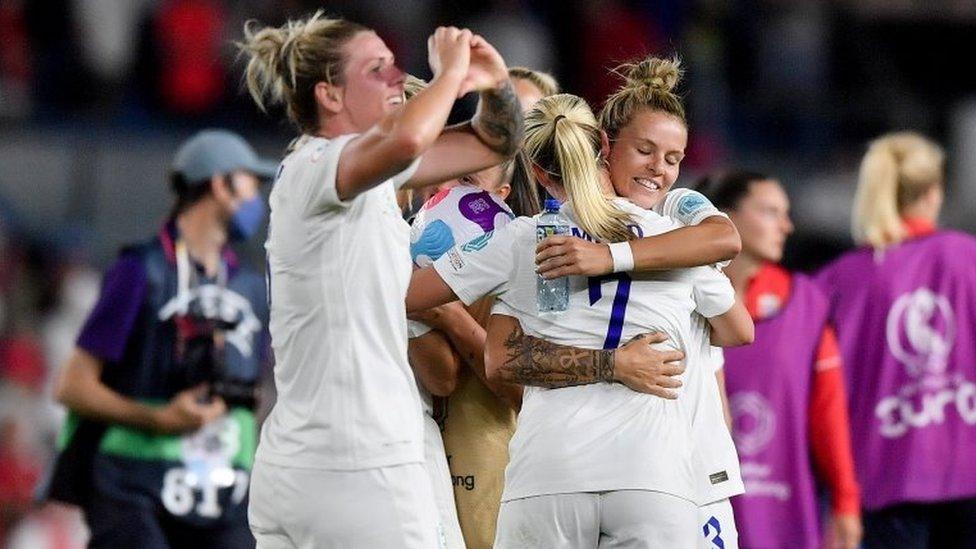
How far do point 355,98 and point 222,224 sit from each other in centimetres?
234

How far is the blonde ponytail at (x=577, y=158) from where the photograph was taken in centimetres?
486

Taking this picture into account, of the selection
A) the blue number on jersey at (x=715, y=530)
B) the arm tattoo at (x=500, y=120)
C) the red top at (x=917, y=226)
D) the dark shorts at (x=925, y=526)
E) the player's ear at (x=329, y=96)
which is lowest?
the dark shorts at (x=925, y=526)

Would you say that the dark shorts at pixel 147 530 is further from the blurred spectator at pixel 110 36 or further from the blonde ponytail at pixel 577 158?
the blurred spectator at pixel 110 36

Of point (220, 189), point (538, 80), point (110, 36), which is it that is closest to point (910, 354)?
point (538, 80)

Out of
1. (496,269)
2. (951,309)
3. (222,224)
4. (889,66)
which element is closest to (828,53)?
(889,66)

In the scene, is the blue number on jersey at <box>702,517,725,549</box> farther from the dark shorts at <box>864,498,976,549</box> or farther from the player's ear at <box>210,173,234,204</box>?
the player's ear at <box>210,173,234,204</box>

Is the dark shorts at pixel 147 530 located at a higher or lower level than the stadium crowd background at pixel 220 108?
lower

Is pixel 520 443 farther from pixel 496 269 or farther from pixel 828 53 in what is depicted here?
pixel 828 53

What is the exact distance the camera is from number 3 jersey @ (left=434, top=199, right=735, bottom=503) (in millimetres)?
4801

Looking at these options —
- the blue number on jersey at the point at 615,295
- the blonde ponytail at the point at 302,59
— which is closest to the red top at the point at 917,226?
the blue number on jersey at the point at 615,295

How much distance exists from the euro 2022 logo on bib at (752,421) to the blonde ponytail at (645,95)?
2411 mm

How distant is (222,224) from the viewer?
7.07 metres

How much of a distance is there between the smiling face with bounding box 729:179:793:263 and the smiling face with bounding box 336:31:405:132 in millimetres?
2676

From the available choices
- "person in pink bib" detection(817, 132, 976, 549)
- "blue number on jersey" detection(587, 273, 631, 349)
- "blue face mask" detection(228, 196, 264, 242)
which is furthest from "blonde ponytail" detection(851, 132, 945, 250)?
"blue number on jersey" detection(587, 273, 631, 349)
